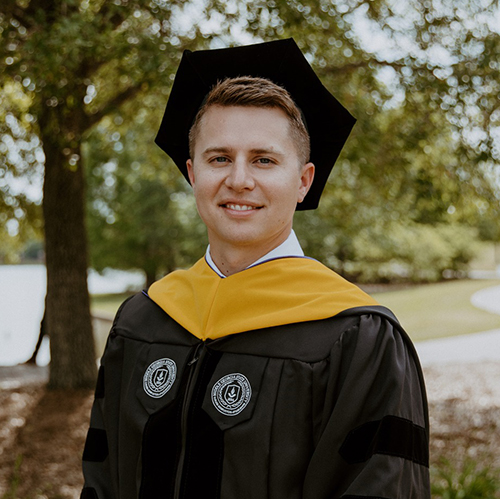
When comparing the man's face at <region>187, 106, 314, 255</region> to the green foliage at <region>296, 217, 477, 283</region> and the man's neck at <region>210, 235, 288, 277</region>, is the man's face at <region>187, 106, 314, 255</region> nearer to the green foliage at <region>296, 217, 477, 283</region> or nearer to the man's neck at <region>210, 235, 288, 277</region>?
the man's neck at <region>210, 235, 288, 277</region>

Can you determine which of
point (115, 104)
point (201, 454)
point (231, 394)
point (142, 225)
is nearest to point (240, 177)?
point (231, 394)

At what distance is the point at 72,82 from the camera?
463 cm

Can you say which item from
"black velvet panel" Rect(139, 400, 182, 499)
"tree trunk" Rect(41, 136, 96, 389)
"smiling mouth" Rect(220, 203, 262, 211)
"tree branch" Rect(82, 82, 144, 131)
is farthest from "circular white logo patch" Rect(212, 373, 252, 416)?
"tree trunk" Rect(41, 136, 96, 389)

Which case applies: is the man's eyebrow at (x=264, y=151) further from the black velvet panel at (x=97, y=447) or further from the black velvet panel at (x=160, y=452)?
the black velvet panel at (x=97, y=447)

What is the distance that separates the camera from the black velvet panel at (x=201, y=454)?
157cm

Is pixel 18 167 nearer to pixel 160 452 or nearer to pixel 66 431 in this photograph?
pixel 66 431

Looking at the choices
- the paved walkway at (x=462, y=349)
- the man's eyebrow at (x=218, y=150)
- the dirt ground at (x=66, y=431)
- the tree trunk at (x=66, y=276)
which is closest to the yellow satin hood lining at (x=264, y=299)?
the man's eyebrow at (x=218, y=150)

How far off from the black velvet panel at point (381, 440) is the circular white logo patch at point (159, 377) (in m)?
0.53

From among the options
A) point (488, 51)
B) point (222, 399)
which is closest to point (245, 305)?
point (222, 399)

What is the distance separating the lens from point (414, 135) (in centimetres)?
591

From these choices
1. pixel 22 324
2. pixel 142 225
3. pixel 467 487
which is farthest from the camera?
pixel 142 225

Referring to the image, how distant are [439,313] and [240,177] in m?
16.0

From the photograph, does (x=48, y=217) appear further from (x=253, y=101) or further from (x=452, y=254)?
(x=452, y=254)

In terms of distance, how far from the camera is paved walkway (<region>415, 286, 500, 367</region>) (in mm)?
9812
